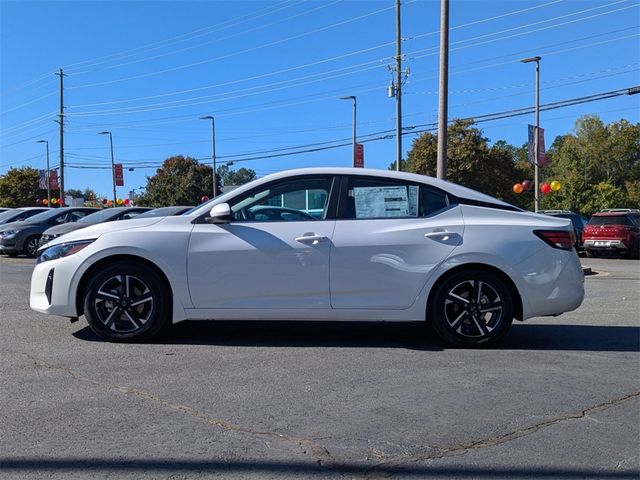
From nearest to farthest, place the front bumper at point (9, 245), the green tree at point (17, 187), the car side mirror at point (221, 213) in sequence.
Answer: the car side mirror at point (221, 213) < the front bumper at point (9, 245) < the green tree at point (17, 187)

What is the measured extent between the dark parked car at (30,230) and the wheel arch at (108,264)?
45.9 feet

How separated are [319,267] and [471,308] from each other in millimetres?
1480

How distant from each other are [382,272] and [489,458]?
8.35 feet

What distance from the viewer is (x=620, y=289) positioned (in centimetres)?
1180

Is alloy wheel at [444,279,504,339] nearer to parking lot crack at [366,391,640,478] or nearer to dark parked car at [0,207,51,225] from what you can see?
parking lot crack at [366,391,640,478]

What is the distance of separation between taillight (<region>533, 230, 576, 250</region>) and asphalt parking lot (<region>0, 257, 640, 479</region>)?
1.02 meters

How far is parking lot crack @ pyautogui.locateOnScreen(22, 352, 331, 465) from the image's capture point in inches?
137

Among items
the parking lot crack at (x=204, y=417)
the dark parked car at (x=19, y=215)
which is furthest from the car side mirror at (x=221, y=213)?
the dark parked car at (x=19, y=215)

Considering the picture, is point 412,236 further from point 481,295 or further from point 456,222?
point 481,295

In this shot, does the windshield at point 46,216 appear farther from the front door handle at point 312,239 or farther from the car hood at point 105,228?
the front door handle at point 312,239

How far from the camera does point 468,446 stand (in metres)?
3.59

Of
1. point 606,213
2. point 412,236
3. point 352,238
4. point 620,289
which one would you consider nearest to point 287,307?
point 352,238

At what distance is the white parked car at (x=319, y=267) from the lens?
5785 mm

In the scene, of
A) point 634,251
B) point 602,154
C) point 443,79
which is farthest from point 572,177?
point 443,79
